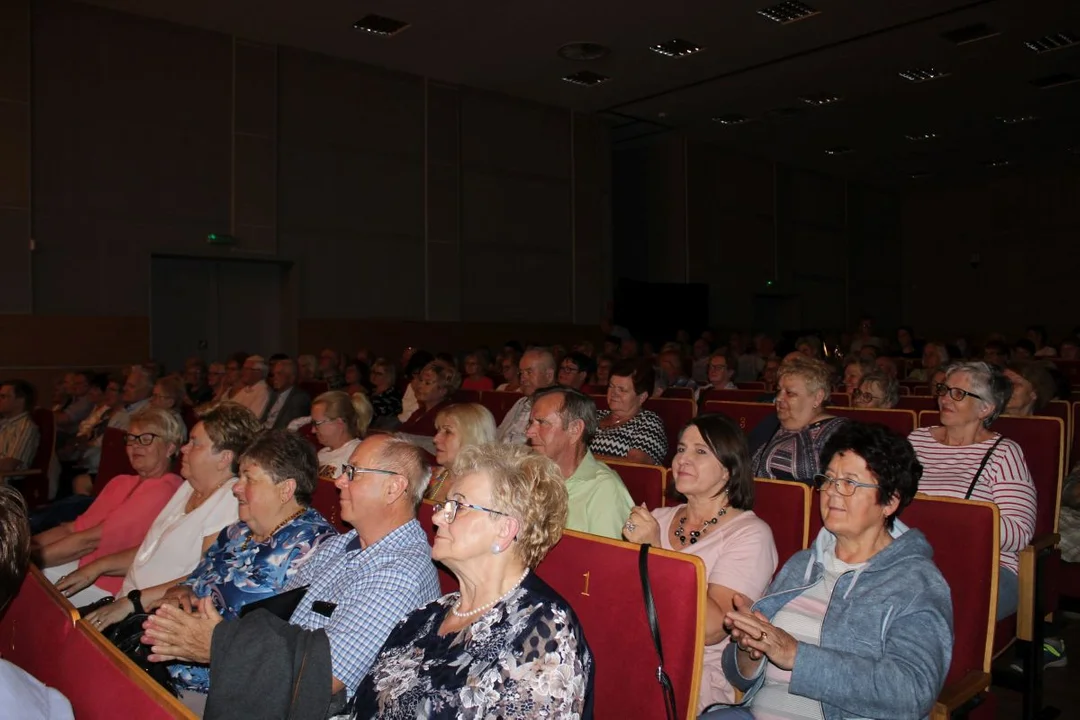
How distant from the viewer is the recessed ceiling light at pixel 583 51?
9.76m

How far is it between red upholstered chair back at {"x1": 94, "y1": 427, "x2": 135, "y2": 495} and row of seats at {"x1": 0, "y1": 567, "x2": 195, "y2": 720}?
2.47 meters

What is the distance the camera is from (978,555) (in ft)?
7.14

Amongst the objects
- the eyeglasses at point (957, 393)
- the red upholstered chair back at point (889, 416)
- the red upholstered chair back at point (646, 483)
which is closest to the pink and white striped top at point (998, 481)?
the eyeglasses at point (957, 393)

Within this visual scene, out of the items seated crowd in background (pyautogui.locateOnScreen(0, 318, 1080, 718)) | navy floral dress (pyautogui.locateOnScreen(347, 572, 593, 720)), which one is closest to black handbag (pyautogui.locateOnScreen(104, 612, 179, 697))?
seated crowd in background (pyautogui.locateOnScreen(0, 318, 1080, 718))

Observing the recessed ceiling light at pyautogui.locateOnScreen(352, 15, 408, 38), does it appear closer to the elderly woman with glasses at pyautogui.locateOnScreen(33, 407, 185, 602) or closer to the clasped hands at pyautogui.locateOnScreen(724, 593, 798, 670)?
the elderly woman with glasses at pyautogui.locateOnScreen(33, 407, 185, 602)

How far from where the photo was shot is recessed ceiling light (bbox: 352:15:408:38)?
29.5 ft

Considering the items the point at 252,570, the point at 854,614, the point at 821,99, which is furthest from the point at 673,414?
the point at 821,99

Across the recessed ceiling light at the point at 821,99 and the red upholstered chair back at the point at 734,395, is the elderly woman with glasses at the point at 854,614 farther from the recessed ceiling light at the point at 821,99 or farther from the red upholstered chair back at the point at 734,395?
the recessed ceiling light at the point at 821,99

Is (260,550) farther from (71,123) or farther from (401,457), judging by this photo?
(71,123)

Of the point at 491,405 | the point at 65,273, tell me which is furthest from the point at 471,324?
the point at 491,405

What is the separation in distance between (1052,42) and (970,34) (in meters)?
1.18

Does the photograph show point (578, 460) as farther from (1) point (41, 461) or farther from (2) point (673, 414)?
(1) point (41, 461)

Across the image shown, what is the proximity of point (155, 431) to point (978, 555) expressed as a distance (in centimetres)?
305

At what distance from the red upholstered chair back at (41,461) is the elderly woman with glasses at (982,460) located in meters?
5.34
